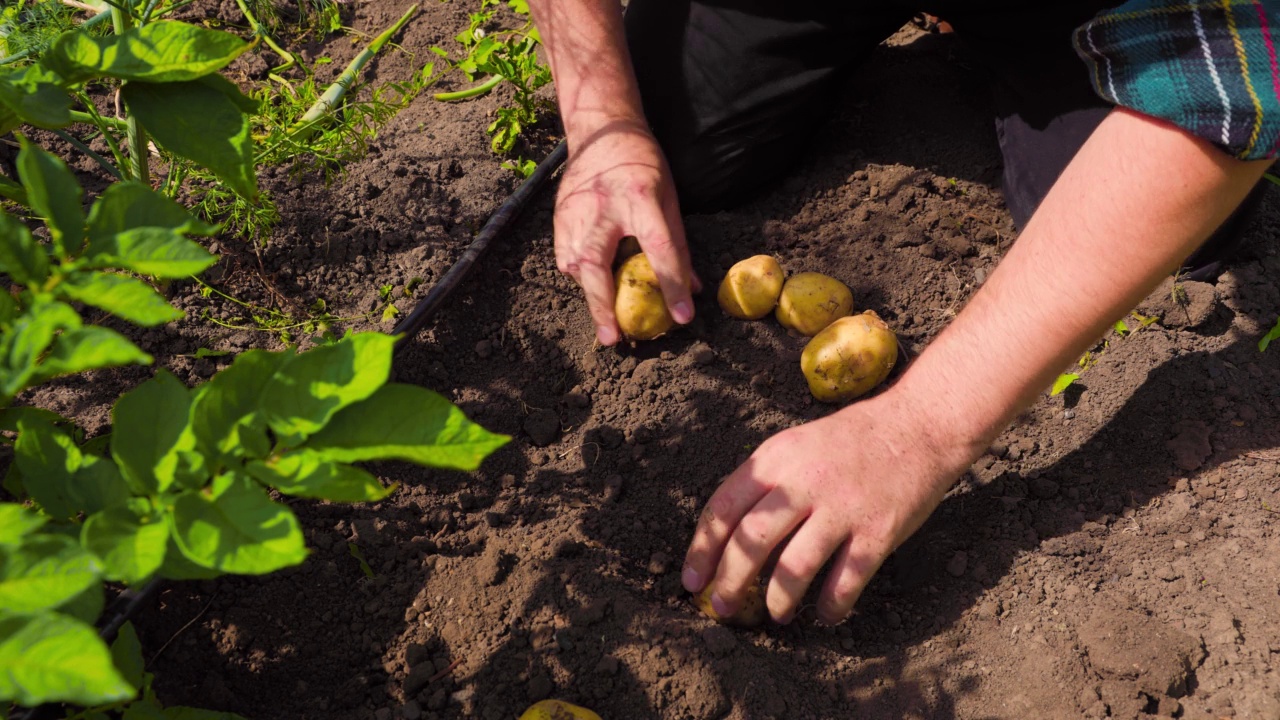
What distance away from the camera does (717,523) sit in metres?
1.96

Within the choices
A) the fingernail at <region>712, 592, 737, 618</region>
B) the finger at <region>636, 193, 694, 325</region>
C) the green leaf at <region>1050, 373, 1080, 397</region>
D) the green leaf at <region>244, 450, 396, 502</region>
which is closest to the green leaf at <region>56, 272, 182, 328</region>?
the green leaf at <region>244, 450, 396, 502</region>

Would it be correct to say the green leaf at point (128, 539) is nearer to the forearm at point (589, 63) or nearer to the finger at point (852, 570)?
the finger at point (852, 570)

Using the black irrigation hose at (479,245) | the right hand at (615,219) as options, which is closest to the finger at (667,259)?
the right hand at (615,219)

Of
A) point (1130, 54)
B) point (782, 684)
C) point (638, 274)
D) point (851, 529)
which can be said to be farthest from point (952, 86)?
point (782, 684)

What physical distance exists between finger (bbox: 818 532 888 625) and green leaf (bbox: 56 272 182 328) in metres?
1.38

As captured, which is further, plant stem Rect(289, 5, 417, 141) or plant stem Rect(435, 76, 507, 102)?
plant stem Rect(435, 76, 507, 102)

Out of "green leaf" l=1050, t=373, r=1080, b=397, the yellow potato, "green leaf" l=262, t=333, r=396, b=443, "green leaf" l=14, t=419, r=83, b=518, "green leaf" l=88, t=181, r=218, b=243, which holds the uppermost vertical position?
"green leaf" l=88, t=181, r=218, b=243

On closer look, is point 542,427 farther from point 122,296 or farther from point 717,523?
point 122,296

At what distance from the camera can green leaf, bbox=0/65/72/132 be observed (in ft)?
4.05

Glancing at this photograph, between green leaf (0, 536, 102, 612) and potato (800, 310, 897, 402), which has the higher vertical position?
green leaf (0, 536, 102, 612)

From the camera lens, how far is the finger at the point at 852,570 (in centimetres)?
188

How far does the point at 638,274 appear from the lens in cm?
236

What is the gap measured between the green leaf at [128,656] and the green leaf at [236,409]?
0.50m

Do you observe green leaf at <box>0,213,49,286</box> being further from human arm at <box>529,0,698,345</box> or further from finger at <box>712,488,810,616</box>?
human arm at <box>529,0,698,345</box>
